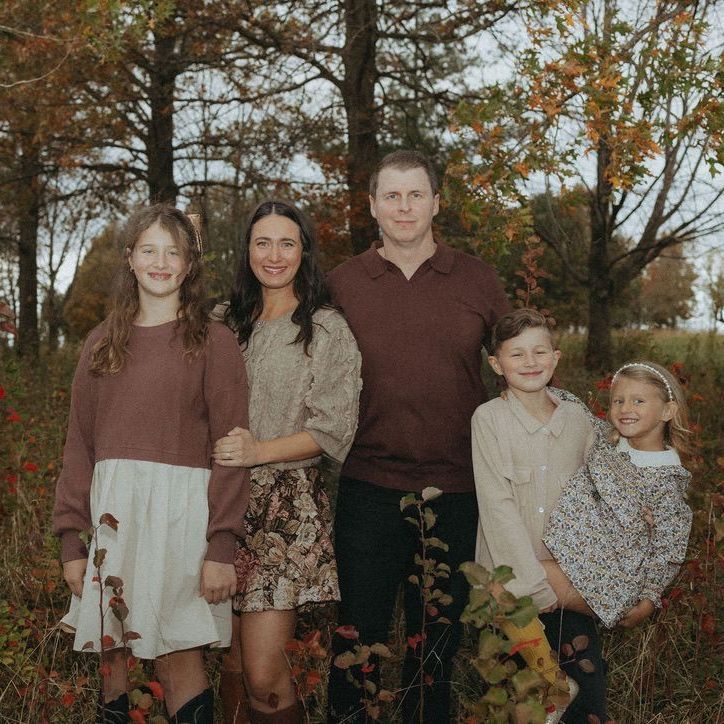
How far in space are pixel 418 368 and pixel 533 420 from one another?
0.47 meters

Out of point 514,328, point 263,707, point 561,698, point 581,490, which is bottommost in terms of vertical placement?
point 263,707

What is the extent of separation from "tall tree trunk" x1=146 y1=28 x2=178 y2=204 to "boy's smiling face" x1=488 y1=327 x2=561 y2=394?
960 centimetres

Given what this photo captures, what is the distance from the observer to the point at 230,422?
9.63ft

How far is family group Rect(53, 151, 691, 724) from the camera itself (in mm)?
2887

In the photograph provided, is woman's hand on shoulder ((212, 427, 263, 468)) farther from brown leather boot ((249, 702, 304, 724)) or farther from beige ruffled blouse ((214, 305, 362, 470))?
brown leather boot ((249, 702, 304, 724))

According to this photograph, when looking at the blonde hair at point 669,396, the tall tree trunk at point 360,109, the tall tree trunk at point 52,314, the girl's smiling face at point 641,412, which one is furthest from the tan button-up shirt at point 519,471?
the tall tree trunk at point 52,314

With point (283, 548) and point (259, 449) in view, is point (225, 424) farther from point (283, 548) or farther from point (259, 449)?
point (283, 548)

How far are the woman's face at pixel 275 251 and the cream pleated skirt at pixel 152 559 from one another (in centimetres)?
80

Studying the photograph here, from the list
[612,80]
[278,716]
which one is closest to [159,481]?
[278,716]

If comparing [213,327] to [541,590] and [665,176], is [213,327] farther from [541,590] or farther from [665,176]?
[665,176]

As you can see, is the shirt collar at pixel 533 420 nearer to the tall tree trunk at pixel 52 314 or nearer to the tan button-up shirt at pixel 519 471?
the tan button-up shirt at pixel 519 471

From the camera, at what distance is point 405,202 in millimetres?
3344

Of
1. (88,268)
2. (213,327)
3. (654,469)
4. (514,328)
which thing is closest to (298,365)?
(213,327)

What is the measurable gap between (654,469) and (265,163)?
873 centimetres
